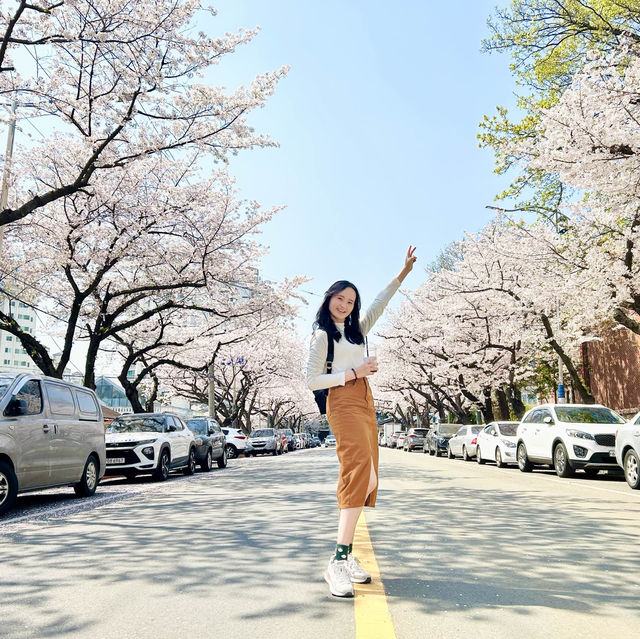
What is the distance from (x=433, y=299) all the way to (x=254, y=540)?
1258 inches

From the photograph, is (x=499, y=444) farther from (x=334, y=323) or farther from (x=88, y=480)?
(x=334, y=323)

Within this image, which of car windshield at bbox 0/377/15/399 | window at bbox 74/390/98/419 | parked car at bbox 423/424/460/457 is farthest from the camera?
parked car at bbox 423/424/460/457

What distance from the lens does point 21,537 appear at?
21.1 ft

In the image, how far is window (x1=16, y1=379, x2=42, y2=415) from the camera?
29.7ft

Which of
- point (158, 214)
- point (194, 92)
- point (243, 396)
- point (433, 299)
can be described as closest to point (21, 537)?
point (194, 92)

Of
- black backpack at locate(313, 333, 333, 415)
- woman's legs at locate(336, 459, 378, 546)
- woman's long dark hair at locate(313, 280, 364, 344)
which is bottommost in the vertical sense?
woman's legs at locate(336, 459, 378, 546)

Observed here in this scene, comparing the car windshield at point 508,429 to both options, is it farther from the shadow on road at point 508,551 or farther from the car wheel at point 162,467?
the car wheel at point 162,467

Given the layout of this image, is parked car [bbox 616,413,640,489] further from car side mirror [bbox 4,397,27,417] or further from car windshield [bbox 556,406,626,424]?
car side mirror [bbox 4,397,27,417]

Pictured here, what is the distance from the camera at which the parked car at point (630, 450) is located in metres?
11.5

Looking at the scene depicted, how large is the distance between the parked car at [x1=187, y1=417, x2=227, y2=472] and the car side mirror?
9637mm

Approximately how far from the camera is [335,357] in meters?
4.36

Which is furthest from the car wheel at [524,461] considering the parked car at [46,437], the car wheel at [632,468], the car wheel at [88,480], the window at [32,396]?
the window at [32,396]

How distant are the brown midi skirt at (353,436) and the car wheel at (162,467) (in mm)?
10952

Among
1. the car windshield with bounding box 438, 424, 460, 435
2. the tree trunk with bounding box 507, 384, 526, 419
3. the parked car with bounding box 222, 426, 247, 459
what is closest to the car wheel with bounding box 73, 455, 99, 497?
the parked car with bounding box 222, 426, 247, 459
